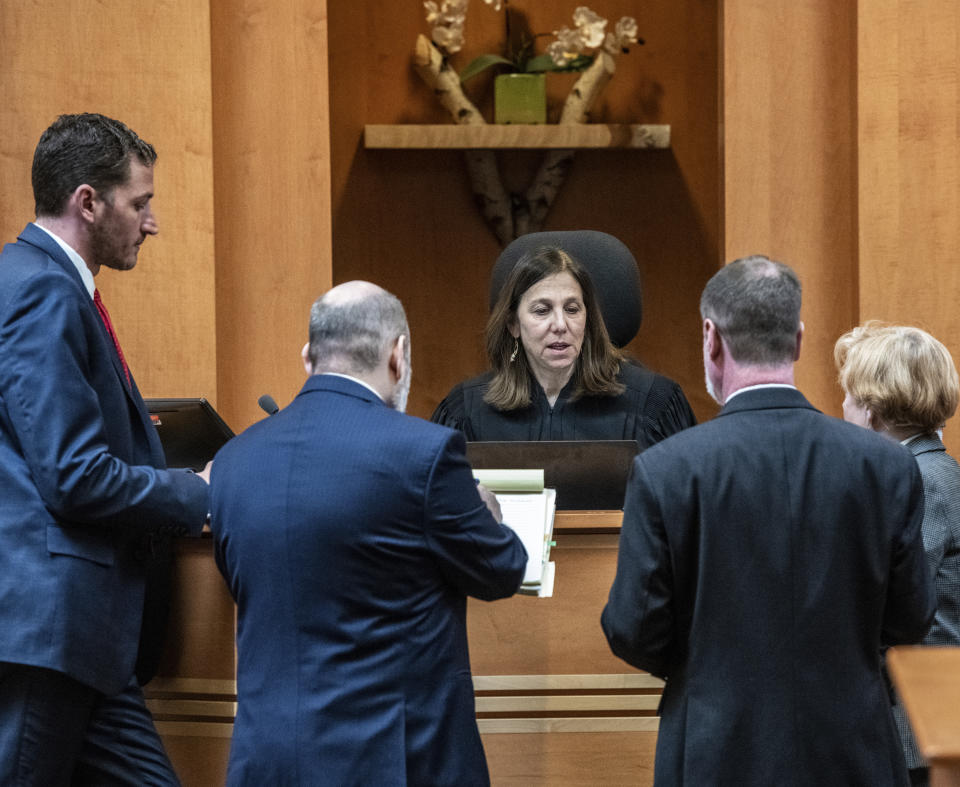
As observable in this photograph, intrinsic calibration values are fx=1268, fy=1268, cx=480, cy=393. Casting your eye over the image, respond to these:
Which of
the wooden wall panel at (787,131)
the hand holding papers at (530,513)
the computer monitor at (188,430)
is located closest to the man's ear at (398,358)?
the hand holding papers at (530,513)

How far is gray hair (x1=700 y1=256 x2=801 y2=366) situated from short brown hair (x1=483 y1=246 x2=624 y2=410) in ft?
5.10

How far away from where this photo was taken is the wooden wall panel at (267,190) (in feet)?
14.9

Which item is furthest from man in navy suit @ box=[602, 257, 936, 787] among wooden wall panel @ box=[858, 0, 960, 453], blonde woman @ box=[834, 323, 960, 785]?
wooden wall panel @ box=[858, 0, 960, 453]

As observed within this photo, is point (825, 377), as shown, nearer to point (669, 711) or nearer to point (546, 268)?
point (546, 268)

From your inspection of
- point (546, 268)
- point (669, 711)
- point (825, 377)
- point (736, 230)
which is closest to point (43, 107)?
point (546, 268)

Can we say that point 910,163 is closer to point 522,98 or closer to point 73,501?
point 522,98

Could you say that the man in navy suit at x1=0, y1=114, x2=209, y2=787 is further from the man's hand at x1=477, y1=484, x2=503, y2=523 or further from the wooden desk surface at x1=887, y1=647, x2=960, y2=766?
the wooden desk surface at x1=887, y1=647, x2=960, y2=766

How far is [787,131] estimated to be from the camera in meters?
4.60

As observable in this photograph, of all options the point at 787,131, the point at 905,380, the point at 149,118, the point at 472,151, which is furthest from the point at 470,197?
the point at 905,380

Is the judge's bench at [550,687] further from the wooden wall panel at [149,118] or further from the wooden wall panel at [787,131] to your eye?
the wooden wall panel at [787,131]

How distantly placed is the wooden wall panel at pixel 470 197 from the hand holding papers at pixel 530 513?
3.41 metres

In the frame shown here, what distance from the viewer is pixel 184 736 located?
270cm

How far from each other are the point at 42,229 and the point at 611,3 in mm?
3996

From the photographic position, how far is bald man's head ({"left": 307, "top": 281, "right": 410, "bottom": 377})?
2.15m
